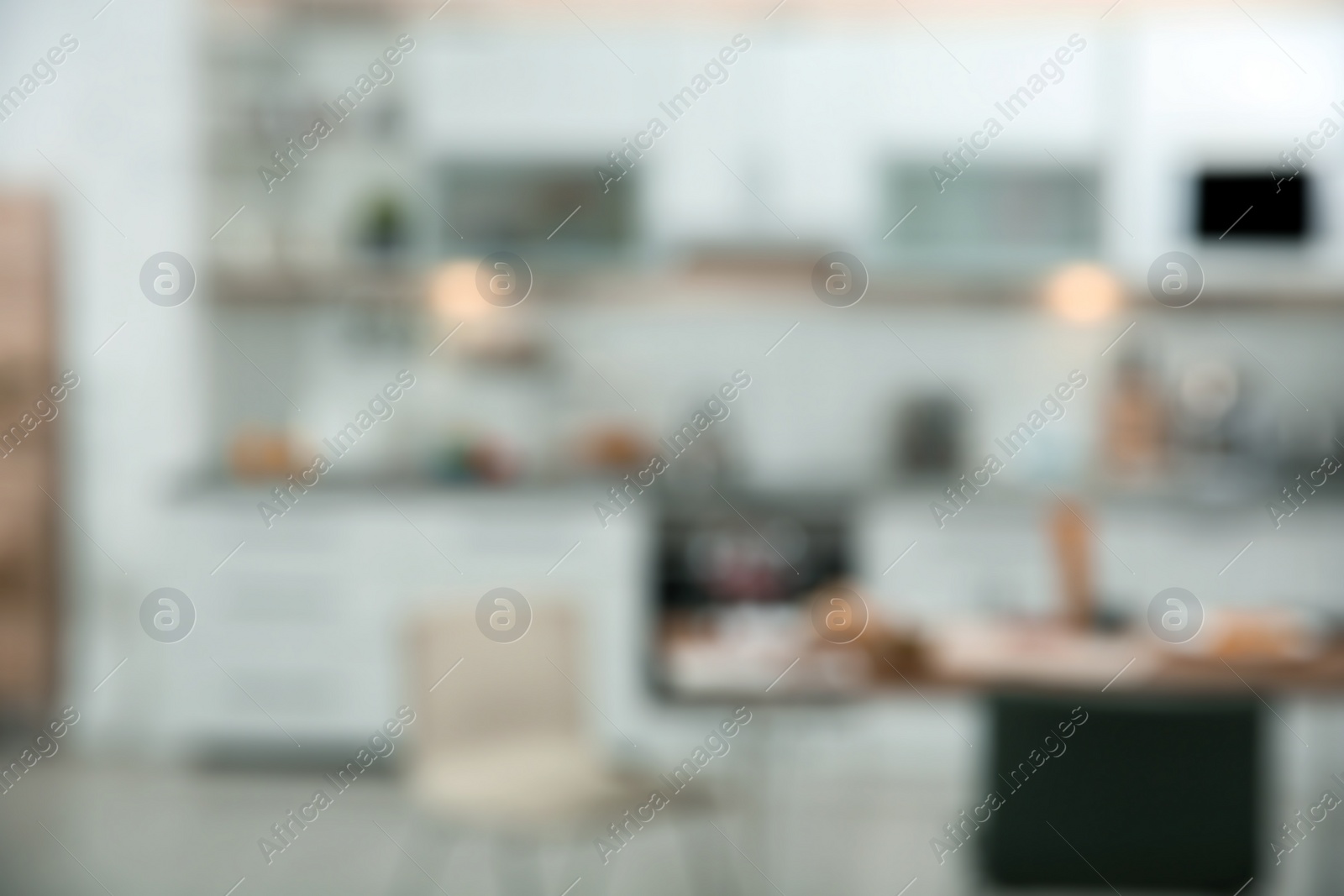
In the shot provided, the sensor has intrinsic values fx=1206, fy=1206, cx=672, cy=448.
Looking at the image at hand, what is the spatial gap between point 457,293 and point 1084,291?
1.71 m

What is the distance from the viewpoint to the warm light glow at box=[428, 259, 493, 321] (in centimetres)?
328

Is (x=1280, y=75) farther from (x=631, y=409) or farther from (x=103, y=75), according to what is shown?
(x=103, y=75)

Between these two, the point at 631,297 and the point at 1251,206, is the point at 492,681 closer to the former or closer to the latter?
the point at 631,297

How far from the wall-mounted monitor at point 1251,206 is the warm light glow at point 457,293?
6.20 feet

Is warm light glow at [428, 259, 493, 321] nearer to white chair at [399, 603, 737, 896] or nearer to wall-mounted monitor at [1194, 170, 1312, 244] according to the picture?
white chair at [399, 603, 737, 896]

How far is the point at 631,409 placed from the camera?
357 centimetres

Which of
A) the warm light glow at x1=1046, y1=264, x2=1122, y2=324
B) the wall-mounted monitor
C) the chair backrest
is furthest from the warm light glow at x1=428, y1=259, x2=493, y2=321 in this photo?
the wall-mounted monitor

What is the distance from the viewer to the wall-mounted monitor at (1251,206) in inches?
119

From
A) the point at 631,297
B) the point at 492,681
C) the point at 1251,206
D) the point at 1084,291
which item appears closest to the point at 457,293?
the point at 631,297

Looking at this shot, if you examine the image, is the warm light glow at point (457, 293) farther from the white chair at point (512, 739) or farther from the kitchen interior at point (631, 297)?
the white chair at point (512, 739)

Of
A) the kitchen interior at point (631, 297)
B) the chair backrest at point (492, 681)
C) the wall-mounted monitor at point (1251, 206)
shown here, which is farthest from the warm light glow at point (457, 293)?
the wall-mounted monitor at point (1251, 206)

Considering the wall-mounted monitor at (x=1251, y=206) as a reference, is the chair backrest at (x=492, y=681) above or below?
below

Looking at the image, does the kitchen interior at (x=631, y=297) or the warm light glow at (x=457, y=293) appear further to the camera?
the warm light glow at (x=457, y=293)

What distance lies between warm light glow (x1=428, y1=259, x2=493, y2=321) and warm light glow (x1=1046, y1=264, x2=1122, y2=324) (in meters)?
1.56
